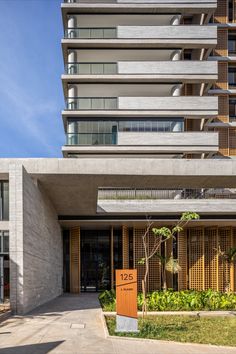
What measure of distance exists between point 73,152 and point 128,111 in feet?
18.5

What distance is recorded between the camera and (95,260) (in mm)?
28703

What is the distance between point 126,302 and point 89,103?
24.6 m

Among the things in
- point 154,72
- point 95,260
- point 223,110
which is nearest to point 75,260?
point 95,260

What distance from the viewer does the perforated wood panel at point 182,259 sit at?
1095 inches

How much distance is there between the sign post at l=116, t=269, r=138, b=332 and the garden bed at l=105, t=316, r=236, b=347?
A: 0.76 feet

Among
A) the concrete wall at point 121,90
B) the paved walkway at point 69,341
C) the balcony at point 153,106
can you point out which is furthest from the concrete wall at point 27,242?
the concrete wall at point 121,90

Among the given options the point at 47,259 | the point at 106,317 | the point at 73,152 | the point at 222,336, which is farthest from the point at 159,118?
the point at 222,336

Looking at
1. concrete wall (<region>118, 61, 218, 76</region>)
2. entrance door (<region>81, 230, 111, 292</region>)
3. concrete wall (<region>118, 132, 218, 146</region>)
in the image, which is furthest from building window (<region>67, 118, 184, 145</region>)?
entrance door (<region>81, 230, 111, 292</region>)

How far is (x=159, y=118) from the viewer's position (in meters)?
33.0

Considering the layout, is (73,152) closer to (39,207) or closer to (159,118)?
(159,118)

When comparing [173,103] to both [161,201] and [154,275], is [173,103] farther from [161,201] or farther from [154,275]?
[154,275]

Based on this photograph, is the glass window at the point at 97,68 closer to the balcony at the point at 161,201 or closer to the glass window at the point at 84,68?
the glass window at the point at 84,68

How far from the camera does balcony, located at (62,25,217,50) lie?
108 ft

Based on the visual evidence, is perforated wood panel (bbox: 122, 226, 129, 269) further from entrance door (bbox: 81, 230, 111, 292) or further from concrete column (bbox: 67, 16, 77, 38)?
concrete column (bbox: 67, 16, 77, 38)
